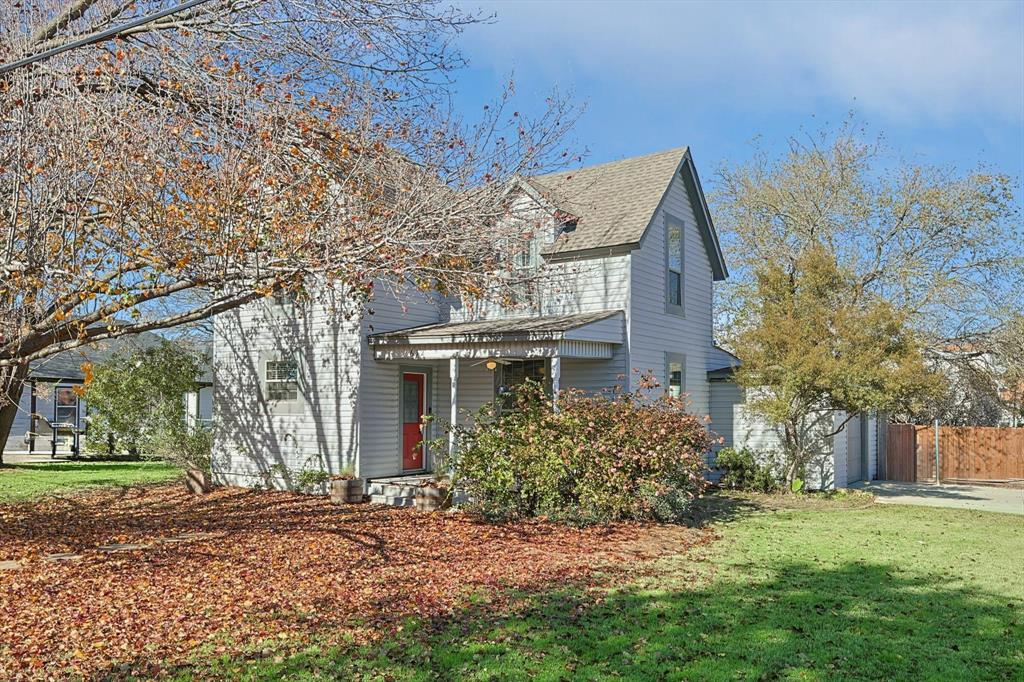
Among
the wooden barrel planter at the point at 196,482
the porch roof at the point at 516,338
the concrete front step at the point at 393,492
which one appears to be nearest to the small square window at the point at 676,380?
the porch roof at the point at 516,338

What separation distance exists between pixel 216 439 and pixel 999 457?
20.6 m

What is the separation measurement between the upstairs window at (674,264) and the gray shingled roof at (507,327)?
2402 mm

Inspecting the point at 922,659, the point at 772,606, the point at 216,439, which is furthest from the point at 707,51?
the point at 216,439

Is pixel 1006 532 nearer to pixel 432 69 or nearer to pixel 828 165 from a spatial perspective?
pixel 432 69

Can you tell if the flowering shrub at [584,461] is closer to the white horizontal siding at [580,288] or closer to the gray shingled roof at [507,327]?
the gray shingled roof at [507,327]

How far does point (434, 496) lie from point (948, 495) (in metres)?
12.2

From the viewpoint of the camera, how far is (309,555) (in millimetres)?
9641

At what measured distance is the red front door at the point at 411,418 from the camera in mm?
16891

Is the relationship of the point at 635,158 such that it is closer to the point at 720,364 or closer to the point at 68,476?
the point at 720,364

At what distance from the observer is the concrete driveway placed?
1612 centimetres

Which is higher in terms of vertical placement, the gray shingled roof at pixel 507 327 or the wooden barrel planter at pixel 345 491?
the gray shingled roof at pixel 507 327

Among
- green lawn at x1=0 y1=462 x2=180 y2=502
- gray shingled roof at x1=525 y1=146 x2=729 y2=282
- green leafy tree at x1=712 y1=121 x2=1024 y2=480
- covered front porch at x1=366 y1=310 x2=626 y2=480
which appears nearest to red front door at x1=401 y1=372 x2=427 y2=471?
covered front porch at x1=366 y1=310 x2=626 y2=480

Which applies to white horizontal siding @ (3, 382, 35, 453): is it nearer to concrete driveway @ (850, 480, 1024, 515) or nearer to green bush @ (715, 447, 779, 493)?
green bush @ (715, 447, 779, 493)

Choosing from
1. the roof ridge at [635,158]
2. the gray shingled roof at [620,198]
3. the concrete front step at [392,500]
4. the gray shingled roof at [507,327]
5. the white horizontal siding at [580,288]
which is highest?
the roof ridge at [635,158]
